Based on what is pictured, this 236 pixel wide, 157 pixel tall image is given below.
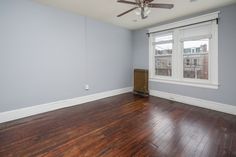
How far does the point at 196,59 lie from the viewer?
12.6 feet

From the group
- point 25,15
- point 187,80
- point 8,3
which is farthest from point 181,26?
point 8,3

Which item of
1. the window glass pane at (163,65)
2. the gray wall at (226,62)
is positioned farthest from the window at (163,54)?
the gray wall at (226,62)

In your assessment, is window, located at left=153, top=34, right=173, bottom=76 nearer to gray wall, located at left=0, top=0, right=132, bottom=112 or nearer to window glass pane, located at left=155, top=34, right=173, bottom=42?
window glass pane, located at left=155, top=34, right=173, bottom=42

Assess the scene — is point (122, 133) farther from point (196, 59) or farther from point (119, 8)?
point (196, 59)

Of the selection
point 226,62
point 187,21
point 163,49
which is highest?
point 187,21

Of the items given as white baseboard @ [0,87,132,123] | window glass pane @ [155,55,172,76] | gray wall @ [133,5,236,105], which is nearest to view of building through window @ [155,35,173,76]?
window glass pane @ [155,55,172,76]

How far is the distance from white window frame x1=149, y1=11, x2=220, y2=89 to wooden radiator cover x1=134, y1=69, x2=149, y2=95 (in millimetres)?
284

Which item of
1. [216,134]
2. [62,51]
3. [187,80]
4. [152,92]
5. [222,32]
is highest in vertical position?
[222,32]

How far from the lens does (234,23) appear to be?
309 centimetres

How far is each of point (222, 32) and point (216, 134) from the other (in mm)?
2416

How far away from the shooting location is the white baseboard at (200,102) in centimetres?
323

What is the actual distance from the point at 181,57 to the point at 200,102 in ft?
4.54

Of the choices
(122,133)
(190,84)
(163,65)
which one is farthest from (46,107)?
(190,84)

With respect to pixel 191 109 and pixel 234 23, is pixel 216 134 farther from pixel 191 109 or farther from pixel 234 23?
pixel 234 23
